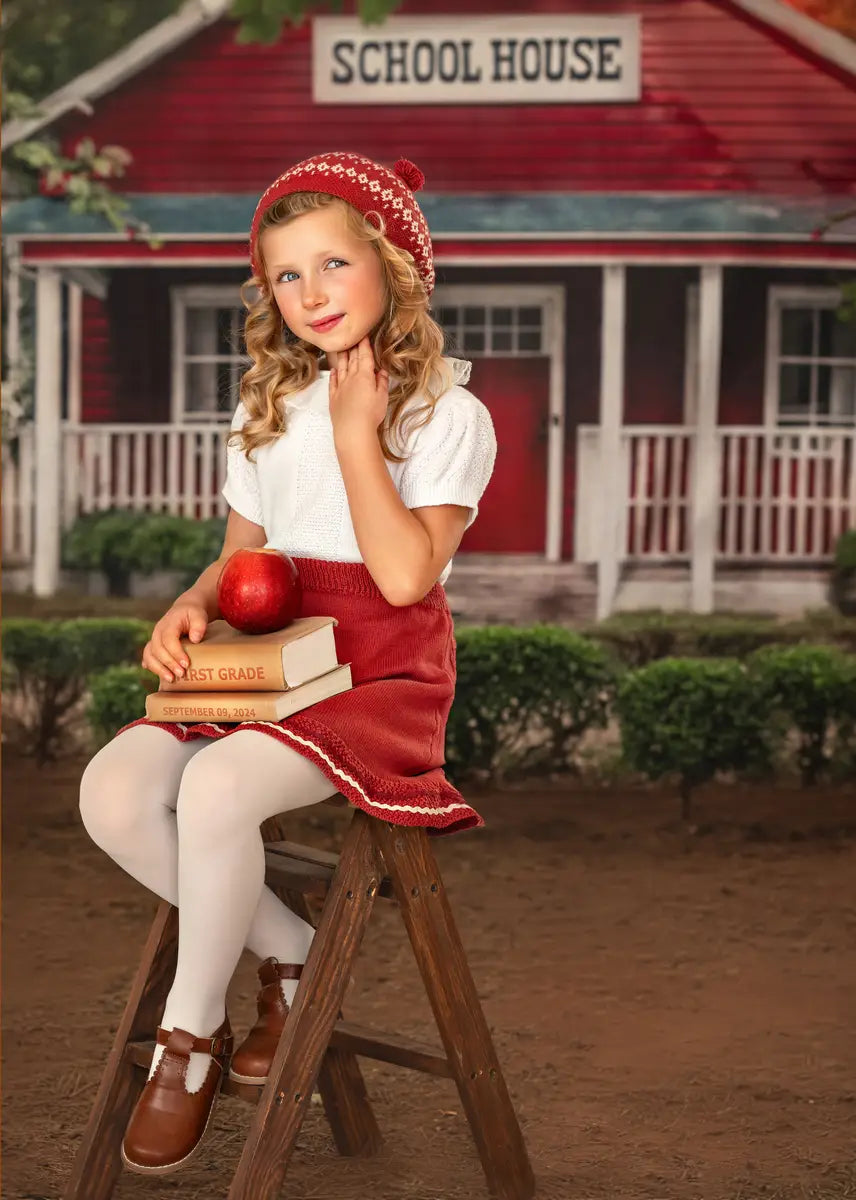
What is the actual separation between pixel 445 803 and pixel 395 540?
0.45 meters

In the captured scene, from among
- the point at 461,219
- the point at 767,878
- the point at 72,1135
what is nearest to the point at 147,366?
the point at 461,219

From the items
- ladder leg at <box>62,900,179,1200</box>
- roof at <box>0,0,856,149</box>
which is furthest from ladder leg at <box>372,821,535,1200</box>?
roof at <box>0,0,856,149</box>

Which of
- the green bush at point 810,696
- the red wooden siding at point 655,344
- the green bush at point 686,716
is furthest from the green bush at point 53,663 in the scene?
the green bush at point 810,696

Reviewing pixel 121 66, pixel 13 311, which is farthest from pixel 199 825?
pixel 121 66

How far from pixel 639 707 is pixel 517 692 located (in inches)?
18.7

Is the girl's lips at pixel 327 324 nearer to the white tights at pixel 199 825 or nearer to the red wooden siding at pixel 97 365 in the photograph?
the white tights at pixel 199 825

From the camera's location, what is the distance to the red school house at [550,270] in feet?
21.3

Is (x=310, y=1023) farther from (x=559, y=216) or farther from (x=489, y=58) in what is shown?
(x=489, y=58)

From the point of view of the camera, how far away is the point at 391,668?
2637mm

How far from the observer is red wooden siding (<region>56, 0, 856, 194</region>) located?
6.45 m

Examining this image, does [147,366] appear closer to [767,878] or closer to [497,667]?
[497,667]

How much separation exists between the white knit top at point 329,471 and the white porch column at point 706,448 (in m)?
3.91

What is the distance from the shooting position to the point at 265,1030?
2582 millimetres

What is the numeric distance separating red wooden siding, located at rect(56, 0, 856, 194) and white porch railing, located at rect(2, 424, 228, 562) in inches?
41.3
